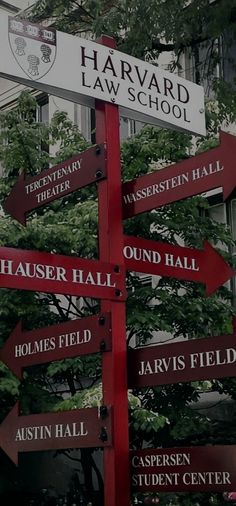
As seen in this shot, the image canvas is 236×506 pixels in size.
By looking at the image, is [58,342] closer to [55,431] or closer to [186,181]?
[55,431]

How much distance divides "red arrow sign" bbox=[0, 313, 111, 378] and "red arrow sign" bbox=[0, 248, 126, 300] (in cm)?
21

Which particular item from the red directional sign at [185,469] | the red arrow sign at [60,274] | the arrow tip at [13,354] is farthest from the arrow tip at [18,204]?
the red directional sign at [185,469]

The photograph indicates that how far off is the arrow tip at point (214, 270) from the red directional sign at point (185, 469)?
122 centimetres

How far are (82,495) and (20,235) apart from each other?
4.85 meters

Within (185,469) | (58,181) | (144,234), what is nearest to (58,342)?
(185,469)

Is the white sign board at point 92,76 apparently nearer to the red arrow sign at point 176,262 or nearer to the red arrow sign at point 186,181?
the red arrow sign at point 186,181

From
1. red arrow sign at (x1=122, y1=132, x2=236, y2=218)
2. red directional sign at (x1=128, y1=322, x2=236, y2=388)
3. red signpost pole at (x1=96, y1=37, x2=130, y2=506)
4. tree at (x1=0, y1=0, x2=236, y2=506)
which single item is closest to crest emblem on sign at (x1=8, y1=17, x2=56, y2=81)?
red signpost pole at (x1=96, y1=37, x2=130, y2=506)

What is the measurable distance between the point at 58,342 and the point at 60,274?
0.55 m

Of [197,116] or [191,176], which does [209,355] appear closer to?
[191,176]

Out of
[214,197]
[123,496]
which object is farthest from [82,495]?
[123,496]

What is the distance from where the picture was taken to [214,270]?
19.7 ft

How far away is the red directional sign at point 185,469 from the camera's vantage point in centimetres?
515

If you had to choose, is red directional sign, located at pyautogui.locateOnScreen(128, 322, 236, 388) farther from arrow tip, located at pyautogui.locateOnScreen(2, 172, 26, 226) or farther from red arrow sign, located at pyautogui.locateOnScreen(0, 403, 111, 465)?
arrow tip, located at pyautogui.locateOnScreen(2, 172, 26, 226)

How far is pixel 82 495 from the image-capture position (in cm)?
1290
